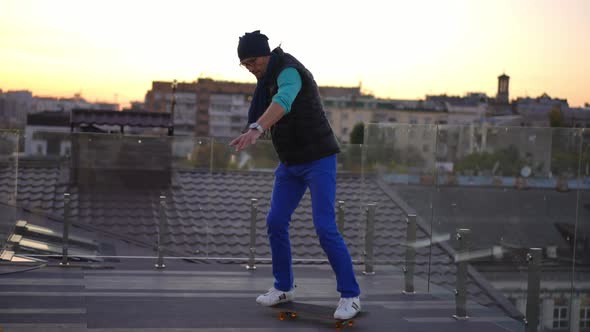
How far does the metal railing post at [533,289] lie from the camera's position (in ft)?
17.4

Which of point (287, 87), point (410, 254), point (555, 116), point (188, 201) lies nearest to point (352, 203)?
point (410, 254)

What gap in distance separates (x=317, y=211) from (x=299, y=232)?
385 centimetres

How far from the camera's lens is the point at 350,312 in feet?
17.9

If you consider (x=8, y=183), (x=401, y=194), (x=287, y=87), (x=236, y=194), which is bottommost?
(x=236, y=194)

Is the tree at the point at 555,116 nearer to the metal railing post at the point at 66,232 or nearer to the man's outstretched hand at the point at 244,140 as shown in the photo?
the metal railing post at the point at 66,232

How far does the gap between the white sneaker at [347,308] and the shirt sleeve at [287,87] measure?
1306mm

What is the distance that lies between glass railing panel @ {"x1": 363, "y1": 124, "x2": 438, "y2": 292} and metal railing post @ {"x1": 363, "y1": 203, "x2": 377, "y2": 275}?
0.03 ft

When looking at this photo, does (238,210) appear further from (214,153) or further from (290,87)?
(290,87)

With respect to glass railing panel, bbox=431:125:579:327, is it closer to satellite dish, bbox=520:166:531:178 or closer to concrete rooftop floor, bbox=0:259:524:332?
satellite dish, bbox=520:166:531:178

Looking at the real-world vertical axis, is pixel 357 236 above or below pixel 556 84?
below

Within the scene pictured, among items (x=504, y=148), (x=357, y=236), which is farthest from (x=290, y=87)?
(x=357, y=236)

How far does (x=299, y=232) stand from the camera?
9320 millimetres

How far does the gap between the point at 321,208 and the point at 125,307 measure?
58.8 inches

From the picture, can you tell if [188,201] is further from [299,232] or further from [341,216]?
[341,216]
